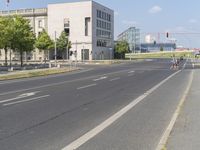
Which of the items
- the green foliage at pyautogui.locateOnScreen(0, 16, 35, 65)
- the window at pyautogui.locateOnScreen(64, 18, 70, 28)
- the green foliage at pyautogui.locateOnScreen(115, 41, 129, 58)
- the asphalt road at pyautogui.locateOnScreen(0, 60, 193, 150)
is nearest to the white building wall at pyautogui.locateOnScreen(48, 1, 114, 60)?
the window at pyautogui.locateOnScreen(64, 18, 70, 28)

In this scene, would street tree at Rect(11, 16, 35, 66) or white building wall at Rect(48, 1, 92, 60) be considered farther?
white building wall at Rect(48, 1, 92, 60)

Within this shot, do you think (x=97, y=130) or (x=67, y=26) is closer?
(x=97, y=130)

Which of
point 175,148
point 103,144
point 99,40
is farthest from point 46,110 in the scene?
point 99,40

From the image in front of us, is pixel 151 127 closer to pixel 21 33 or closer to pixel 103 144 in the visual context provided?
pixel 103 144

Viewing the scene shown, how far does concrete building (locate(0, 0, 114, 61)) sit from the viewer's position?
13125 centimetres

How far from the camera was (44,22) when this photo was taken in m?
140

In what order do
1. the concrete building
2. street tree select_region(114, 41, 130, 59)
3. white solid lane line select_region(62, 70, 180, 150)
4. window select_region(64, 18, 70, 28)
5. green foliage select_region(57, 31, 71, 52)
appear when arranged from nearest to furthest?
1. white solid lane line select_region(62, 70, 180, 150)
2. green foliage select_region(57, 31, 71, 52)
3. the concrete building
4. window select_region(64, 18, 70, 28)
5. street tree select_region(114, 41, 130, 59)

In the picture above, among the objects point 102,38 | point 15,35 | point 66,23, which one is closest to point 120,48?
point 102,38

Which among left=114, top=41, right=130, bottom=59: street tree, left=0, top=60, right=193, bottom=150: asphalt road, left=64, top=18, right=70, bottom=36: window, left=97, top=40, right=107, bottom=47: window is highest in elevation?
left=64, top=18, right=70, bottom=36: window

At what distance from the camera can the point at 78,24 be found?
133 m

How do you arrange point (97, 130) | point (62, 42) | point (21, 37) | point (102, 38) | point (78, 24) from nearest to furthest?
point (97, 130) < point (21, 37) < point (62, 42) < point (78, 24) < point (102, 38)

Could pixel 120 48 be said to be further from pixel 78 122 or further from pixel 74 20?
pixel 78 122

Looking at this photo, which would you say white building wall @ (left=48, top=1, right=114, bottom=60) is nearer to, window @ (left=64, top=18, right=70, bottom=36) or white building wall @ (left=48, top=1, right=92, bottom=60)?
white building wall @ (left=48, top=1, right=92, bottom=60)

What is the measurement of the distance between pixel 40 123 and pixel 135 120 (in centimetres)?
280
